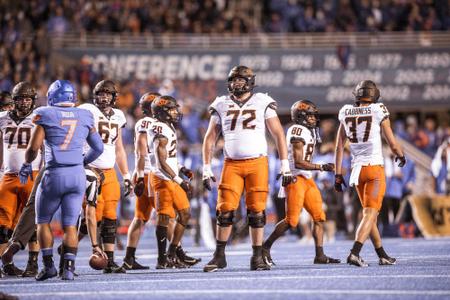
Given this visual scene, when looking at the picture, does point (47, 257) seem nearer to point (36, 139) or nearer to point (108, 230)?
point (36, 139)

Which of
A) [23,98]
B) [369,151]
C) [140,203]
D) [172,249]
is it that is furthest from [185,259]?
[23,98]

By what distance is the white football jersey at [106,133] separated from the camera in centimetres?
1041

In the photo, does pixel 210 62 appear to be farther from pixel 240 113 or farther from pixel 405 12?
pixel 240 113

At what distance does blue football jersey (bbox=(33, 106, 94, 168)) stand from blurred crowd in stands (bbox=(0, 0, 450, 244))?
9.76m

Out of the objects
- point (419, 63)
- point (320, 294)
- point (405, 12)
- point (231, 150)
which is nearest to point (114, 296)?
point (320, 294)

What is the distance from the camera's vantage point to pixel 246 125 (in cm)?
993

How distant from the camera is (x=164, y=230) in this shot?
10672 millimetres

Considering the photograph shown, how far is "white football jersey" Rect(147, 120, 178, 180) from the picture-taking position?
420 inches

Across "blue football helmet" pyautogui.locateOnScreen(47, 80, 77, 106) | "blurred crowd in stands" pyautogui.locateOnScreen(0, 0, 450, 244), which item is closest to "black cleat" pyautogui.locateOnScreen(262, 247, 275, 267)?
"blue football helmet" pyautogui.locateOnScreen(47, 80, 77, 106)

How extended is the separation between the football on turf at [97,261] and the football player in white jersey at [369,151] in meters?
2.55

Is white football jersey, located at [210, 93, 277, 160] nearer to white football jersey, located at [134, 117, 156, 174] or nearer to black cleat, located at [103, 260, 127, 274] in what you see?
white football jersey, located at [134, 117, 156, 174]

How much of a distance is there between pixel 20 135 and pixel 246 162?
95.2 inches

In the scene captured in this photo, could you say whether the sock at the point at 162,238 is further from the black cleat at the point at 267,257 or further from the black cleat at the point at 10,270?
the black cleat at the point at 10,270

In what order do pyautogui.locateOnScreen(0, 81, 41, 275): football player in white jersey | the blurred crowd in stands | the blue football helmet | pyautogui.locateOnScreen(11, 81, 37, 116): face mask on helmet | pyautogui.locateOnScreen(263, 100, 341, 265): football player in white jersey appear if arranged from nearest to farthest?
the blue football helmet
pyautogui.locateOnScreen(11, 81, 37, 116): face mask on helmet
pyautogui.locateOnScreen(0, 81, 41, 275): football player in white jersey
pyautogui.locateOnScreen(263, 100, 341, 265): football player in white jersey
the blurred crowd in stands
